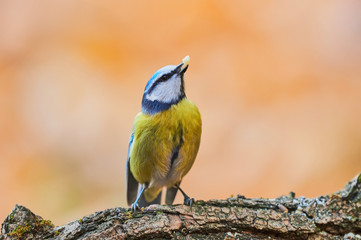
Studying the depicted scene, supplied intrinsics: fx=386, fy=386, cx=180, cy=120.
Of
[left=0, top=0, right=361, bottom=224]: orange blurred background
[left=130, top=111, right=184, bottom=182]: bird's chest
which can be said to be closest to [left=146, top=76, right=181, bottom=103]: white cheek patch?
[left=130, top=111, right=184, bottom=182]: bird's chest

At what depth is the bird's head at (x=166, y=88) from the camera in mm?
2369

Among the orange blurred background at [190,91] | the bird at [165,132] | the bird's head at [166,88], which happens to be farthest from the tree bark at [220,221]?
the orange blurred background at [190,91]

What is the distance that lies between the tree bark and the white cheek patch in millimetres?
704

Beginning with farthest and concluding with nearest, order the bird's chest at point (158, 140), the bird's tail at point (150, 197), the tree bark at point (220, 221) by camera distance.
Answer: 1. the bird's tail at point (150, 197)
2. the bird's chest at point (158, 140)
3. the tree bark at point (220, 221)

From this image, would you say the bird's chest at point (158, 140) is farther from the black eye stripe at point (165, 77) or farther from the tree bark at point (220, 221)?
the tree bark at point (220, 221)

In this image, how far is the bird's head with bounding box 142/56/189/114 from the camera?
2369 mm

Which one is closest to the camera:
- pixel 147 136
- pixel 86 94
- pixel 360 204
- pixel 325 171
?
pixel 360 204

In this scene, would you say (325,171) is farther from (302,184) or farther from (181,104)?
(181,104)

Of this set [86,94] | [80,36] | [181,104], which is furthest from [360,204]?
[80,36]

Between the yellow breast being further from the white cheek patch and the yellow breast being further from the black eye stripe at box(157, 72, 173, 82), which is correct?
the black eye stripe at box(157, 72, 173, 82)

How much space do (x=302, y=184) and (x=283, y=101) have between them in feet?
3.04

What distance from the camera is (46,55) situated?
4.42m

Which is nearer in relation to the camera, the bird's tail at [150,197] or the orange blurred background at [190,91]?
the bird's tail at [150,197]

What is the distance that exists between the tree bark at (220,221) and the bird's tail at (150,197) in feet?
2.80
